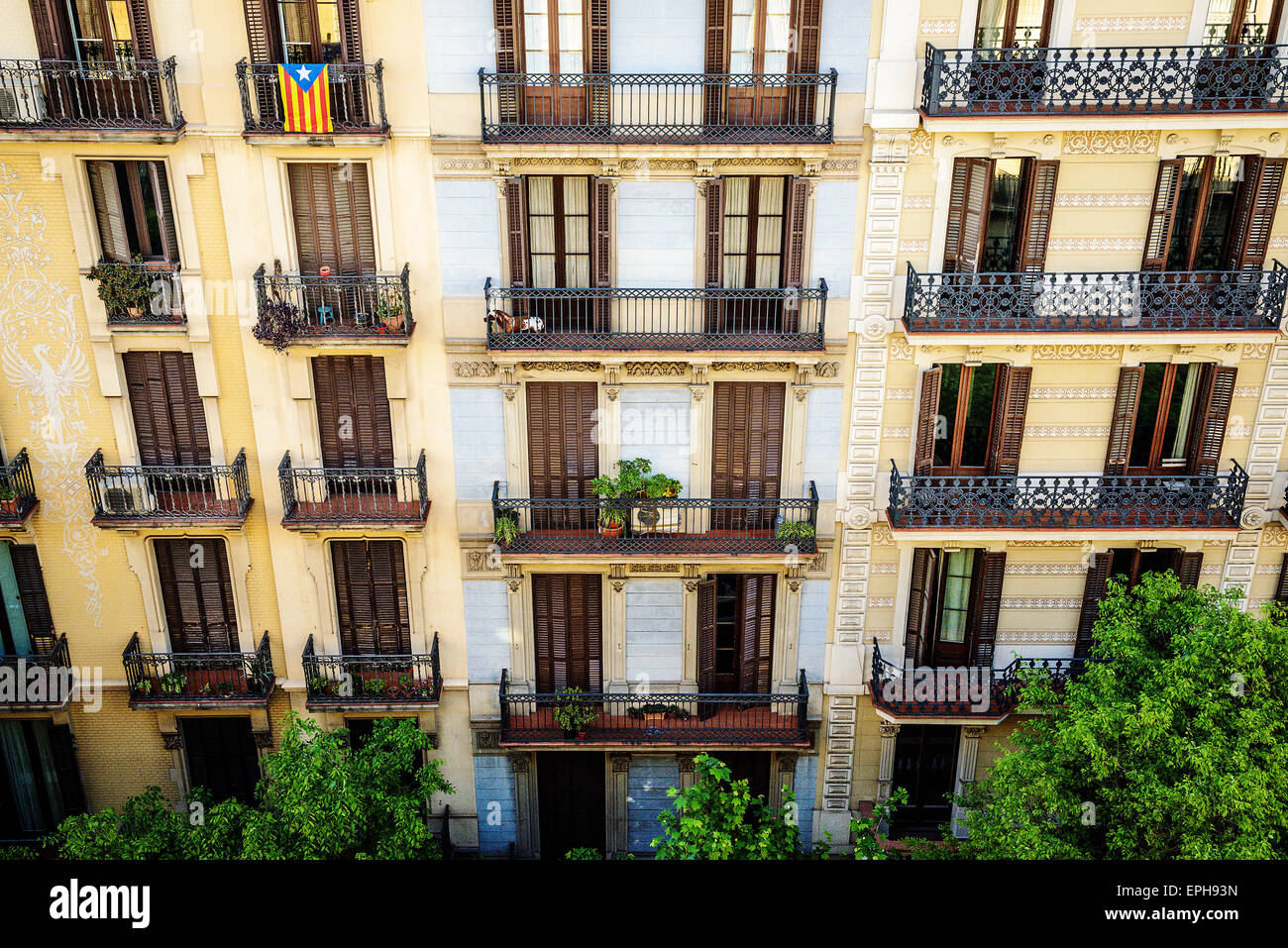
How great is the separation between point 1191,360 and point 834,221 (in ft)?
27.4

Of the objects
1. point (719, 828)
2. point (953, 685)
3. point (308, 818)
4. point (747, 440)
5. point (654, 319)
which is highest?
point (654, 319)

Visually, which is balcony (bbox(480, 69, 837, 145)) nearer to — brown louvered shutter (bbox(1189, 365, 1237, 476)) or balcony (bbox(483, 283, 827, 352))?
balcony (bbox(483, 283, 827, 352))

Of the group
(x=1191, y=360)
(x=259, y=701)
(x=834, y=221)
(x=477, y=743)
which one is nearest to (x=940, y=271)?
(x=834, y=221)

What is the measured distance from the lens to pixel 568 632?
24.9 meters

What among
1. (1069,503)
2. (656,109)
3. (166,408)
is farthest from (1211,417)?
(166,408)

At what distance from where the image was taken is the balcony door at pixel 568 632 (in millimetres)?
24453

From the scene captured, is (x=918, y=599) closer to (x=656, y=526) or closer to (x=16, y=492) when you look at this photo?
(x=656, y=526)

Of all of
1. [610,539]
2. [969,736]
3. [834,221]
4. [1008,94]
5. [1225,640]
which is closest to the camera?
[1225,640]

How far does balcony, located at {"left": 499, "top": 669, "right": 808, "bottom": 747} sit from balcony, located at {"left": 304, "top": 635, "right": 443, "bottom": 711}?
1.80 meters

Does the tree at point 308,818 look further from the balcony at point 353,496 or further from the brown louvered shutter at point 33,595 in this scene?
the brown louvered shutter at point 33,595

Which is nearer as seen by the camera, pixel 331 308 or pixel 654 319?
pixel 331 308

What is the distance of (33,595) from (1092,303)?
985 inches

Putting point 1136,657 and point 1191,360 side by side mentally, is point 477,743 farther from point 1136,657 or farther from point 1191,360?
point 1191,360

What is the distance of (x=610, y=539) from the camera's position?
23.1 m
